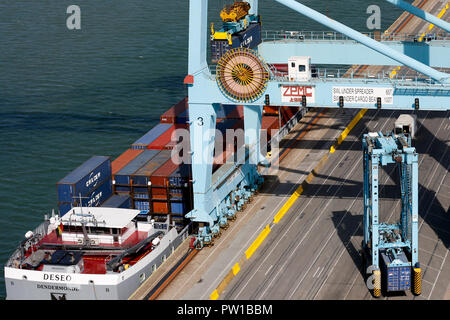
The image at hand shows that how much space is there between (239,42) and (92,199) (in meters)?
18.6

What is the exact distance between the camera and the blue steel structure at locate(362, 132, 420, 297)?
192ft

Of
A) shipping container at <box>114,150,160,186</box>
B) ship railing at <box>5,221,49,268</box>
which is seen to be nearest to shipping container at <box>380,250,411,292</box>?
shipping container at <box>114,150,160,186</box>

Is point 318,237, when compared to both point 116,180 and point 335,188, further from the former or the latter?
point 116,180

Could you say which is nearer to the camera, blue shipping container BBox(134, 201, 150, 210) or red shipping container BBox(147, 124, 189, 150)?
blue shipping container BBox(134, 201, 150, 210)

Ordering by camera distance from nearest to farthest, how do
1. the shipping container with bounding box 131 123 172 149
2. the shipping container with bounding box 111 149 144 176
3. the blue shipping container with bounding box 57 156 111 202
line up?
the blue shipping container with bounding box 57 156 111 202
the shipping container with bounding box 111 149 144 176
the shipping container with bounding box 131 123 172 149

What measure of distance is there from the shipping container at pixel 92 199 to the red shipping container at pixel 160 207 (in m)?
4.24

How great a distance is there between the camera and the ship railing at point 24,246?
6452cm

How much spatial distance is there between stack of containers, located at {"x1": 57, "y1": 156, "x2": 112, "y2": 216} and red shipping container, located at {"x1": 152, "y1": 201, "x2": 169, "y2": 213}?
13.9 feet

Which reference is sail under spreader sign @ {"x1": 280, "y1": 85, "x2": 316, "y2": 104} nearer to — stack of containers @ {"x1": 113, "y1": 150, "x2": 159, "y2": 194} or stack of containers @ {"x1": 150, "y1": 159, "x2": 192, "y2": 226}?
stack of containers @ {"x1": 150, "y1": 159, "x2": 192, "y2": 226}

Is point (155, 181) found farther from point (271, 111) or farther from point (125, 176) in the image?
point (271, 111)

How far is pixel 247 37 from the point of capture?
243ft

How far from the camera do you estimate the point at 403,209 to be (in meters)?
60.5

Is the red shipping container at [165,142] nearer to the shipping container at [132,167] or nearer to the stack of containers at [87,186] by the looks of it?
the shipping container at [132,167]

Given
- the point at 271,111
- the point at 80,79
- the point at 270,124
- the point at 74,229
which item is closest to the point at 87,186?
the point at 74,229
